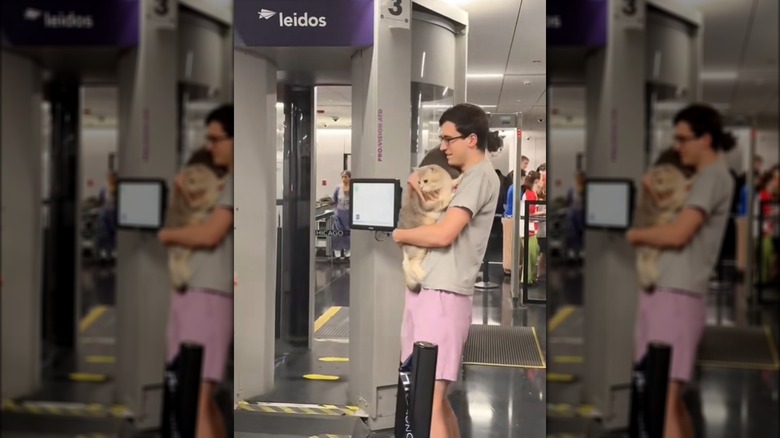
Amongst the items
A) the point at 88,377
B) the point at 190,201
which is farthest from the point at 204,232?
the point at 88,377

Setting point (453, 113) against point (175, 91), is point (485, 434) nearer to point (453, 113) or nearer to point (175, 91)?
point (453, 113)

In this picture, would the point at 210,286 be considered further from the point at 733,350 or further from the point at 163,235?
the point at 733,350

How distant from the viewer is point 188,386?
A: 1304 millimetres

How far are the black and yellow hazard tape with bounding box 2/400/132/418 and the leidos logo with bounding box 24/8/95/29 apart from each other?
0.78 meters

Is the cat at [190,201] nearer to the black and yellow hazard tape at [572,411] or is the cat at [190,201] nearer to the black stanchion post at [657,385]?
the black and yellow hazard tape at [572,411]

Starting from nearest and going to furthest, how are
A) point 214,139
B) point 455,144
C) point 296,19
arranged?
1. point 214,139
2. point 455,144
3. point 296,19

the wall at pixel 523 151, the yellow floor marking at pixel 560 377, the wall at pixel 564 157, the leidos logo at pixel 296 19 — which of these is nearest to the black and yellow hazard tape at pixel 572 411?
the yellow floor marking at pixel 560 377

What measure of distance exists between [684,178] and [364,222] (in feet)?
8.46

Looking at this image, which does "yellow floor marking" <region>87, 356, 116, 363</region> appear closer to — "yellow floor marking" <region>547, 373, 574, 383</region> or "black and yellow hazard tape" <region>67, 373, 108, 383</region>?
"black and yellow hazard tape" <region>67, 373, 108, 383</region>

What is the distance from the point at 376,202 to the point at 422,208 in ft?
0.84

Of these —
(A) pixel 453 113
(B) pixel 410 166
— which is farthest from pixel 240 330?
(A) pixel 453 113

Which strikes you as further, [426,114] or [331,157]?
[331,157]

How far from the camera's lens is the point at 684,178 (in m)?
1.05

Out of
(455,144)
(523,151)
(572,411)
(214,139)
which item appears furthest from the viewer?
(455,144)
